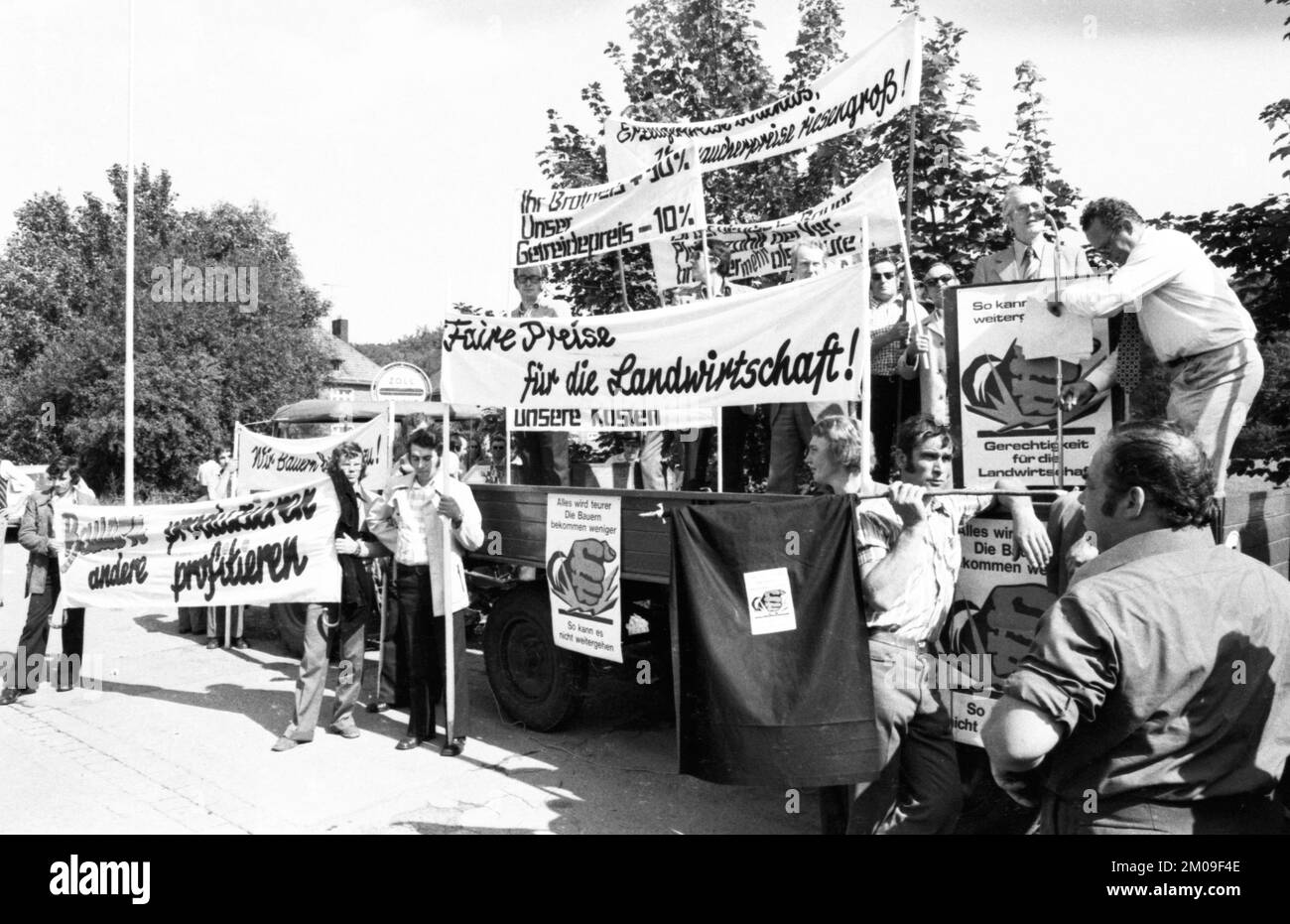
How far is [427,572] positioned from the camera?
673 cm

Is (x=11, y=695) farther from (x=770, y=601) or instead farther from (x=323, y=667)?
(x=770, y=601)

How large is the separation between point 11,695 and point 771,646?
22.2 feet

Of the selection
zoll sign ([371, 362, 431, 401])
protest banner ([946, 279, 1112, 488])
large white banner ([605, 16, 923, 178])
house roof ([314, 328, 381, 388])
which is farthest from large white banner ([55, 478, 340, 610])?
house roof ([314, 328, 381, 388])

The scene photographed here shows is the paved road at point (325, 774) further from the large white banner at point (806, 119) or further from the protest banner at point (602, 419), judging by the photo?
the large white banner at point (806, 119)

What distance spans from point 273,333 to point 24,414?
31.6 ft

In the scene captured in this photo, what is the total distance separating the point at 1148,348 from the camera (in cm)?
457

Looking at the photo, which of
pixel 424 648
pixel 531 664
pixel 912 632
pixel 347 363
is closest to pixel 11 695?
pixel 424 648

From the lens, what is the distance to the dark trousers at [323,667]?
677 centimetres

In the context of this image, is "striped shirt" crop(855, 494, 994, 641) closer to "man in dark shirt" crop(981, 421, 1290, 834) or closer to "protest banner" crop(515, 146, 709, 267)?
"man in dark shirt" crop(981, 421, 1290, 834)

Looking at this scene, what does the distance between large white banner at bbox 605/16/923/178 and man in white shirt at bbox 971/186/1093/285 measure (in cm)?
99

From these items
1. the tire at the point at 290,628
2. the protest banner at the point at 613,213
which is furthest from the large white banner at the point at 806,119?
the tire at the point at 290,628

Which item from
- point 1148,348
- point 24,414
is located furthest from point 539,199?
point 24,414

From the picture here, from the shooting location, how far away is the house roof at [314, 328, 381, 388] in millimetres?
53906

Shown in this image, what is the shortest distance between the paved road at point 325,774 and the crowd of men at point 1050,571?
0.42 m
